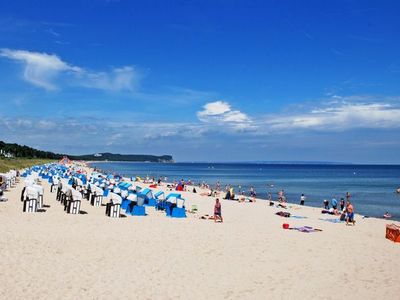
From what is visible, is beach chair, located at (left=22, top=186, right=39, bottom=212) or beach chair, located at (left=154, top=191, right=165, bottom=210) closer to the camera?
beach chair, located at (left=22, top=186, right=39, bottom=212)

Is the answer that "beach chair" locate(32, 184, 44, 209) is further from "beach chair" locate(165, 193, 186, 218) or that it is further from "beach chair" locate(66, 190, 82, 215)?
"beach chair" locate(165, 193, 186, 218)

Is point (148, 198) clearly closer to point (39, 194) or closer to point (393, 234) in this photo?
point (39, 194)

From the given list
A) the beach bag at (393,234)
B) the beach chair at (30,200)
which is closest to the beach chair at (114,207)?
the beach chair at (30,200)

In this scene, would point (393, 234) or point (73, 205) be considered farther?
point (73, 205)

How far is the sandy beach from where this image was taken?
7.82 metres

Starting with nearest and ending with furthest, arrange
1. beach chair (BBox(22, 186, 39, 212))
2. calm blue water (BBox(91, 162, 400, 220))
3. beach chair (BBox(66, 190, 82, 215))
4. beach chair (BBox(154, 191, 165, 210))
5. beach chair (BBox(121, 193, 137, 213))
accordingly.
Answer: beach chair (BBox(22, 186, 39, 212))
beach chair (BBox(66, 190, 82, 215))
beach chair (BBox(121, 193, 137, 213))
beach chair (BBox(154, 191, 165, 210))
calm blue water (BBox(91, 162, 400, 220))

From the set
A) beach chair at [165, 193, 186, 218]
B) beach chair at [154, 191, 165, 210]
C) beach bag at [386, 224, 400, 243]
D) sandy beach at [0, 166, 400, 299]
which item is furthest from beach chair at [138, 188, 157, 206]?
beach bag at [386, 224, 400, 243]

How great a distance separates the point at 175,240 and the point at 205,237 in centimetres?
109

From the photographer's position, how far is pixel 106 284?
26.1 feet

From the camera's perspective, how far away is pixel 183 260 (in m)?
10.0

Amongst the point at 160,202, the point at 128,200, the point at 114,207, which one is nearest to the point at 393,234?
the point at 114,207

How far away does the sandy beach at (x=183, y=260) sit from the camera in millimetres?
7819

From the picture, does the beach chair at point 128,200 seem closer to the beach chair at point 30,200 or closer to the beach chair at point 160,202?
the beach chair at point 160,202

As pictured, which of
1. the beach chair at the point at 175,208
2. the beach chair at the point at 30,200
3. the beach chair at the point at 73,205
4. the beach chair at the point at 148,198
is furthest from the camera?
the beach chair at the point at 148,198
